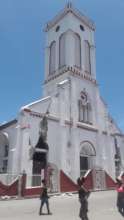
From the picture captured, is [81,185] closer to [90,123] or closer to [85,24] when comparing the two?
[90,123]

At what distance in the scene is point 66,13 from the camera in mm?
32531

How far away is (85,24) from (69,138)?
1801 centimetres

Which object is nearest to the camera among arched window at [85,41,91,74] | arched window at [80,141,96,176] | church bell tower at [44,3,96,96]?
arched window at [80,141,96,176]

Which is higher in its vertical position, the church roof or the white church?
the church roof

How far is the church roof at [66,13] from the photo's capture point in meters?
32.5

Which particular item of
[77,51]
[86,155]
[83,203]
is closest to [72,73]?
[77,51]

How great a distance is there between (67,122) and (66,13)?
16.2 metres

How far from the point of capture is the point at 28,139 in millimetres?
21578

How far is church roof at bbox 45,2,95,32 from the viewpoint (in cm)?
3254

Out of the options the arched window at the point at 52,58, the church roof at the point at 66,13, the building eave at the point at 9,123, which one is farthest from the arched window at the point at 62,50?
the building eave at the point at 9,123

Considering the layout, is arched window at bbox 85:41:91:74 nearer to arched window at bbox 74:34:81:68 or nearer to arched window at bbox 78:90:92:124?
arched window at bbox 74:34:81:68

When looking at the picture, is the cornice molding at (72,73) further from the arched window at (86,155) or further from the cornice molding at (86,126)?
the arched window at (86,155)

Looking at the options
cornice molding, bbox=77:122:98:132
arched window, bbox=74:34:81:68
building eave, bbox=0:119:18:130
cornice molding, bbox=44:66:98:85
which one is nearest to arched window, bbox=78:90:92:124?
cornice molding, bbox=77:122:98:132

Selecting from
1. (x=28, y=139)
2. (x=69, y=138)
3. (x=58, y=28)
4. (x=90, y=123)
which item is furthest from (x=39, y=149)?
(x=58, y=28)
